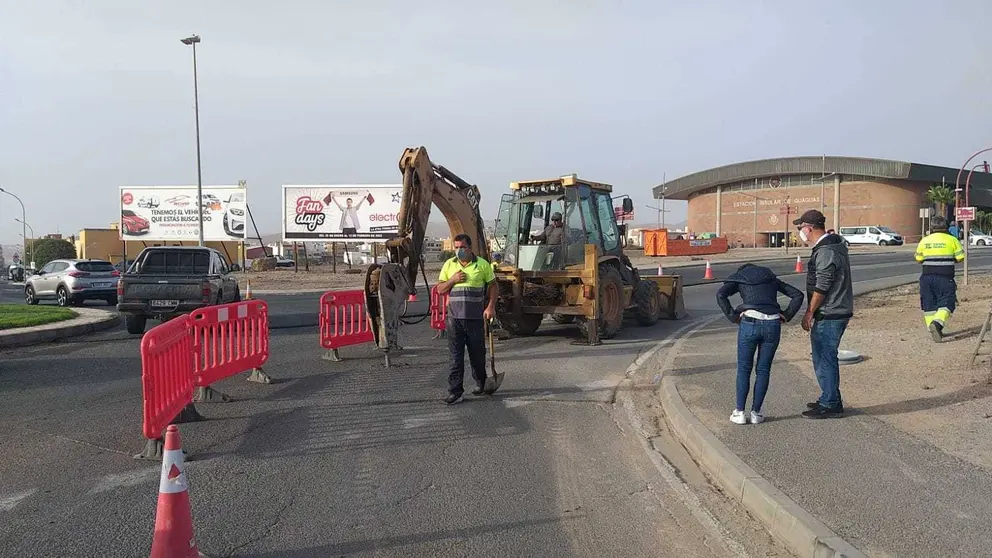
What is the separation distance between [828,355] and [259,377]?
21.6 ft

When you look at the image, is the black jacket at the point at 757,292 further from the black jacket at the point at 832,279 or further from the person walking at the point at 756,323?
the black jacket at the point at 832,279

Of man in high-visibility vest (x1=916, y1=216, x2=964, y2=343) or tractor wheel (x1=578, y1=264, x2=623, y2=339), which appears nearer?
man in high-visibility vest (x1=916, y1=216, x2=964, y2=343)

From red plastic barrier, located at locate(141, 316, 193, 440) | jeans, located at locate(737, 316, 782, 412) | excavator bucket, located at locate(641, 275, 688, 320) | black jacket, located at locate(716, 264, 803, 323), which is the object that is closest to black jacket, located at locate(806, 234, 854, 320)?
black jacket, located at locate(716, 264, 803, 323)

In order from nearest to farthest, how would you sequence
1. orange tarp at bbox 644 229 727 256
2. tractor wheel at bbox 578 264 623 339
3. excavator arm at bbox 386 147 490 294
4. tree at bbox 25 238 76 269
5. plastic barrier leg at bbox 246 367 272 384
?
plastic barrier leg at bbox 246 367 272 384 → excavator arm at bbox 386 147 490 294 → tractor wheel at bbox 578 264 623 339 → orange tarp at bbox 644 229 727 256 → tree at bbox 25 238 76 269

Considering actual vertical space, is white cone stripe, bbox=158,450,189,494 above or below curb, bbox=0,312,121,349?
above

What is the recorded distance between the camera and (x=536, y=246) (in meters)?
13.3

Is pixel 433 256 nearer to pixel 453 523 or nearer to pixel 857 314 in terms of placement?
pixel 857 314

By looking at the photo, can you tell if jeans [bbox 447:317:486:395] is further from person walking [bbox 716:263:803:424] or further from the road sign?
the road sign

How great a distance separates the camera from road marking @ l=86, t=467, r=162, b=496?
5.31m

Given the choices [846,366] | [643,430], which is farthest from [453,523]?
[846,366]

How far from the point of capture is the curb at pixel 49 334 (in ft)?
42.7

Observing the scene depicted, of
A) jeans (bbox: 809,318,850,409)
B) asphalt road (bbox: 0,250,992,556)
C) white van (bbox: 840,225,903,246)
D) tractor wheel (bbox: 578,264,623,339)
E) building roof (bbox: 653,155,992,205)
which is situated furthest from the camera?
building roof (bbox: 653,155,992,205)

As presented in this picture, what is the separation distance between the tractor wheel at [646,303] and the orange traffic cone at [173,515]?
11707 millimetres

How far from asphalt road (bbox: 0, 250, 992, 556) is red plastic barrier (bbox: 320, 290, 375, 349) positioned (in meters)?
1.20
